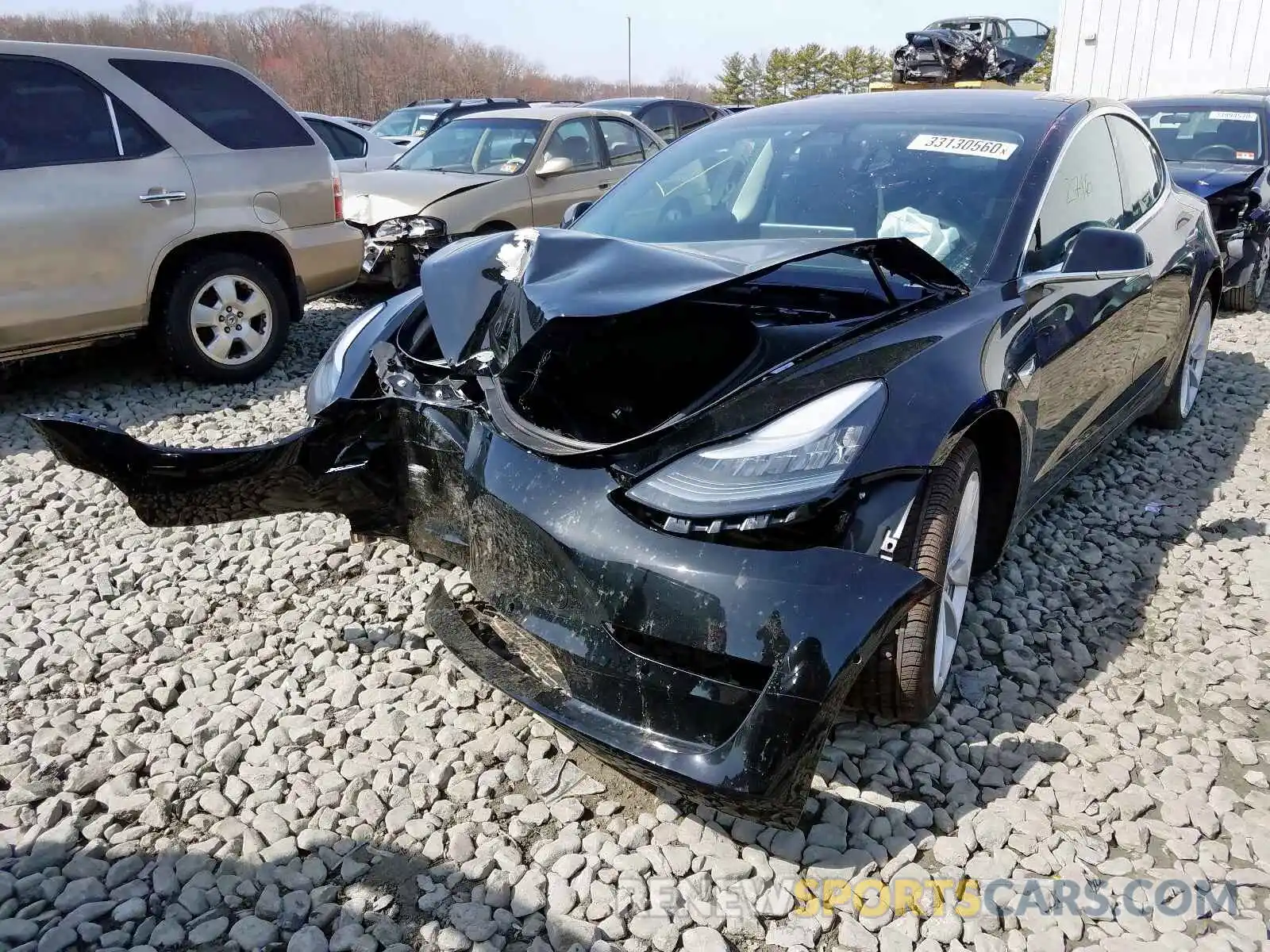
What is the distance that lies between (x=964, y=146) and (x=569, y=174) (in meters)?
5.47

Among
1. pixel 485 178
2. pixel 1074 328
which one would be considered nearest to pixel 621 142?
pixel 485 178

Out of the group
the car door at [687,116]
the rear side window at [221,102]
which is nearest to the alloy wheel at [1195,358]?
the rear side window at [221,102]

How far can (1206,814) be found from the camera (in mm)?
2205

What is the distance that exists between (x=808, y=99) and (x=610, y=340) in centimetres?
203

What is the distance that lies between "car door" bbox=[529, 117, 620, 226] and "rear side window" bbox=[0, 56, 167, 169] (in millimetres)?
3195

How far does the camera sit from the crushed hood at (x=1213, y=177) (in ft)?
22.7

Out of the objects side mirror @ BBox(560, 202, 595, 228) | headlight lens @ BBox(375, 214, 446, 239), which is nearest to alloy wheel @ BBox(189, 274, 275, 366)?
headlight lens @ BBox(375, 214, 446, 239)

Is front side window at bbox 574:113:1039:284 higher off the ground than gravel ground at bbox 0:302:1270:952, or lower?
higher

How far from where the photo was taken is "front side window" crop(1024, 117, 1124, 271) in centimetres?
291

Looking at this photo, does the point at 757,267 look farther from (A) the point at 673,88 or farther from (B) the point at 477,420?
(A) the point at 673,88

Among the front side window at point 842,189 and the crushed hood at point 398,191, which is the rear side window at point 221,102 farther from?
the front side window at point 842,189

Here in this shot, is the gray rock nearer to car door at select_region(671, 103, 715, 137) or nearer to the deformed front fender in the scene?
the deformed front fender

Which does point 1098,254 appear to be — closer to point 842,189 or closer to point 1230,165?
point 842,189

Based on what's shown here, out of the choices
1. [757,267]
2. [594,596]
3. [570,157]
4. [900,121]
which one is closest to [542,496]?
[594,596]
